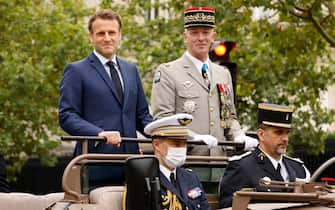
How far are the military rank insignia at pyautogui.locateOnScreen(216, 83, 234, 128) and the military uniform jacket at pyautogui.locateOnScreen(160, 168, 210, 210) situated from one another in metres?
1.55

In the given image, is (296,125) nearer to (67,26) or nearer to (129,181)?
(67,26)

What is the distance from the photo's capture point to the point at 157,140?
9164 mm

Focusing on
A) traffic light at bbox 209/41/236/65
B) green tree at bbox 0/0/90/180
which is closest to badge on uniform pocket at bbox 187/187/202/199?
A: traffic light at bbox 209/41/236/65

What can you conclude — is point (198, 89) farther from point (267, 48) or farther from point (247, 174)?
point (267, 48)

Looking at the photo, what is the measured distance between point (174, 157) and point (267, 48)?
1332 cm

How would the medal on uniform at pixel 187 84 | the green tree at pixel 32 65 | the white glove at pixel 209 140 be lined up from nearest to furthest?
the white glove at pixel 209 140 → the medal on uniform at pixel 187 84 → the green tree at pixel 32 65

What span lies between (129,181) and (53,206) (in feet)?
2.87

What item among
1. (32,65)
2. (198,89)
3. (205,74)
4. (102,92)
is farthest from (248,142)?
(32,65)

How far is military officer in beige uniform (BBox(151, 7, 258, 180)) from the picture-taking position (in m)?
10.6

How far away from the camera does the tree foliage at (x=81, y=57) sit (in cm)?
2095

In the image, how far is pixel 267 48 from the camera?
22.2 m

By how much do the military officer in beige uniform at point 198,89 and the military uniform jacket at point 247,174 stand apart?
80cm

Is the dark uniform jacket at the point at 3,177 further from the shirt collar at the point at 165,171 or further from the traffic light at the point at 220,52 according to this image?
the traffic light at the point at 220,52

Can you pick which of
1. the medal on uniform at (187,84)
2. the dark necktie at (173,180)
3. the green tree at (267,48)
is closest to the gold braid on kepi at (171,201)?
the dark necktie at (173,180)
